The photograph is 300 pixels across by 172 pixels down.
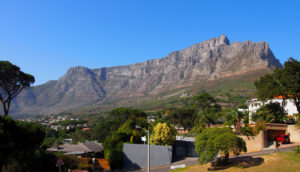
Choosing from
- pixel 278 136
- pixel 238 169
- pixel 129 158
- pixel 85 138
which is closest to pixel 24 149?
pixel 129 158

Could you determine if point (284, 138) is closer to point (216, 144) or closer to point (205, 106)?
point (216, 144)

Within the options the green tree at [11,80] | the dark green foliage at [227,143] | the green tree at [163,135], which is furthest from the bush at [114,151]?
the green tree at [11,80]

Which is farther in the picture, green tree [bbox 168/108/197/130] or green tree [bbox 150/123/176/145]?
green tree [bbox 168/108/197/130]

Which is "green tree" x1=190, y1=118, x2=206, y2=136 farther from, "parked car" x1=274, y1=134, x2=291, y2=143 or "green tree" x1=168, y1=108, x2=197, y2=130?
"parked car" x1=274, y1=134, x2=291, y2=143

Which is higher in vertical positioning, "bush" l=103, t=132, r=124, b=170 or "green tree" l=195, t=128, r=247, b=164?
"green tree" l=195, t=128, r=247, b=164

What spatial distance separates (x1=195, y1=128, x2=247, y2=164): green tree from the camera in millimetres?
27406

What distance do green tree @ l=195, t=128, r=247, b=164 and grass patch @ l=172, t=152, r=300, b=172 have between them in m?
1.54

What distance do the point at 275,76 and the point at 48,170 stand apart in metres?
40.1

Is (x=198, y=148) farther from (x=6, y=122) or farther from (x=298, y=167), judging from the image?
(x=6, y=122)

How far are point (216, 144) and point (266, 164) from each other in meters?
5.22

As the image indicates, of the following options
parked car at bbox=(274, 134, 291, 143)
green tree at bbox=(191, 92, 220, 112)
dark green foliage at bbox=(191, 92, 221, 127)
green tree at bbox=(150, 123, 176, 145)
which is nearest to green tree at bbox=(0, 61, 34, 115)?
green tree at bbox=(150, 123, 176, 145)

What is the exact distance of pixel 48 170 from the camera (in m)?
29.8

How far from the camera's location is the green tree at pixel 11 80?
46.3m

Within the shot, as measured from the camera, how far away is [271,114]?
1842 inches
